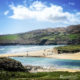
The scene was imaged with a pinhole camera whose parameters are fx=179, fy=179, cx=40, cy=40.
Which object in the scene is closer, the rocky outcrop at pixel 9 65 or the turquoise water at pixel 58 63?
the rocky outcrop at pixel 9 65

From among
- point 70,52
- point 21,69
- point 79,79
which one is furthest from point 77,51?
point 79,79

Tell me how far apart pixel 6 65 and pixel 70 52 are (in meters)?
75.5

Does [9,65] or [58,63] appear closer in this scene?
[9,65]

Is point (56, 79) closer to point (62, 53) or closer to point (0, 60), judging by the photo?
point (0, 60)

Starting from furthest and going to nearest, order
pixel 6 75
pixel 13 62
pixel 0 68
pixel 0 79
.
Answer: pixel 13 62 → pixel 0 68 → pixel 6 75 → pixel 0 79

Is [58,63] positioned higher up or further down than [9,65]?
further down

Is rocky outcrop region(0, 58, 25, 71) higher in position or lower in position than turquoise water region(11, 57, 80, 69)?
higher

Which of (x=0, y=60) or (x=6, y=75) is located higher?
(x=0, y=60)

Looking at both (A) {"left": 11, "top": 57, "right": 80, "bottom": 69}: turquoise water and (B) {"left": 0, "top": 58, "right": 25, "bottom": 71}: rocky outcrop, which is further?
(A) {"left": 11, "top": 57, "right": 80, "bottom": 69}: turquoise water

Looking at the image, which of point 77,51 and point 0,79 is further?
point 77,51

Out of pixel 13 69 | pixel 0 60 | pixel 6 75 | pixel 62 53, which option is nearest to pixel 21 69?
pixel 13 69

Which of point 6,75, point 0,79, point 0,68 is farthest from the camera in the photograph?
point 0,68

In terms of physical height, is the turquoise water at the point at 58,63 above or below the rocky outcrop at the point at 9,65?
below

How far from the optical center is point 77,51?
106062mm
